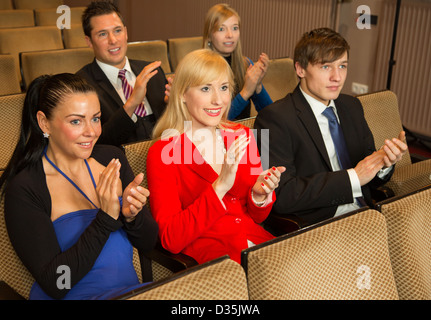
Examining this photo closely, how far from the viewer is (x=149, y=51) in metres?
3.91

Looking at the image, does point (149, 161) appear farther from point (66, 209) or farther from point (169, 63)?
point (169, 63)

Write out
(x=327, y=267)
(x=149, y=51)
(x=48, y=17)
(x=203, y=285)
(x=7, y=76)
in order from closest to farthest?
(x=203, y=285)
(x=327, y=267)
(x=7, y=76)
(x=149, y=51)
(x=48, y=17)

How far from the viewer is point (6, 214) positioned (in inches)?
55.9

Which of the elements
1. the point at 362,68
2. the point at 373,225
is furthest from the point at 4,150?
the point at 362,68

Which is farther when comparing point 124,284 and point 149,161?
point 149,161

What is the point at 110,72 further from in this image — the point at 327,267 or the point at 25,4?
the point at 25,4

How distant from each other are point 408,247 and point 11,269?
1192 mm

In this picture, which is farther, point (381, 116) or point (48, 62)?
point (48, 62)

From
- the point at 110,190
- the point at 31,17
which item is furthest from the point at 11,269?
the point at 31,17

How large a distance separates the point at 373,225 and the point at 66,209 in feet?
2.97

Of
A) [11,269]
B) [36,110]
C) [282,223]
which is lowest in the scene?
[282,223]

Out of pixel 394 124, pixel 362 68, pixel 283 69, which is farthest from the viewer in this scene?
pixel 362 68

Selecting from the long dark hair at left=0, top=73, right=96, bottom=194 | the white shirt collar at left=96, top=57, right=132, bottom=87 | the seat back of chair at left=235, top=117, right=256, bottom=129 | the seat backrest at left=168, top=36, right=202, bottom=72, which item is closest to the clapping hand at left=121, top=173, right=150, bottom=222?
the long dark hair at left=0, top=73, right=96, bottom=194

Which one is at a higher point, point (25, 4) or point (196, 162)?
point (25, 4)
